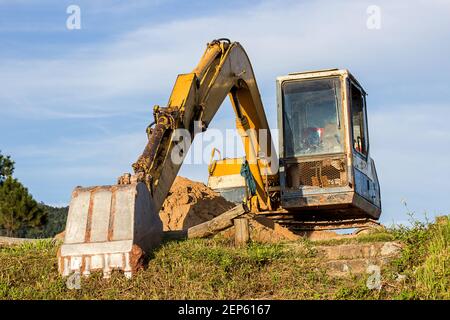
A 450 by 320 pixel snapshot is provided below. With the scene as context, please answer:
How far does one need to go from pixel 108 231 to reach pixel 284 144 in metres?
6.28

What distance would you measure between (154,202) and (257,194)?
577cm

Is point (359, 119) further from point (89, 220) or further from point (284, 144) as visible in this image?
point (89, 220)

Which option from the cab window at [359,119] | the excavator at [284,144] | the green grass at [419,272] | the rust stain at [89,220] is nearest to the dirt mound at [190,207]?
the excavator at [284,144]

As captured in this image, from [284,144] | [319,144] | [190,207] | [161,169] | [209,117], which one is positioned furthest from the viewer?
[190,207]

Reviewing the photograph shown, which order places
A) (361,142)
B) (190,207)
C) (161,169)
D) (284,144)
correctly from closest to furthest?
(161,169), (284,144), (361,142), (190,207)

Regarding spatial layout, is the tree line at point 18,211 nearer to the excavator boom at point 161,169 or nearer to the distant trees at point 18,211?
the distant trees at point 18,211

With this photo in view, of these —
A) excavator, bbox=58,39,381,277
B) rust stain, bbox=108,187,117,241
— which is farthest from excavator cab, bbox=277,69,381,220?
rust stain, bbox=108,187,117,241

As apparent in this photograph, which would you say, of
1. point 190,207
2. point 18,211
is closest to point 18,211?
A: point 18,211

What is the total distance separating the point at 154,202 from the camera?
38.6 ft

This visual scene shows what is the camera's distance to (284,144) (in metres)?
16.0

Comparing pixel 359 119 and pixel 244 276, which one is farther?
pixel 359 119

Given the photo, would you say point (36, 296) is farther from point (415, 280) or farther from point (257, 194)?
point (257, 194)

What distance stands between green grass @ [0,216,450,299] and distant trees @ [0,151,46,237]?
65.3ft
